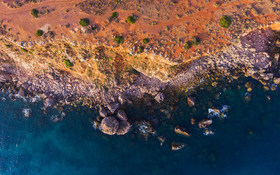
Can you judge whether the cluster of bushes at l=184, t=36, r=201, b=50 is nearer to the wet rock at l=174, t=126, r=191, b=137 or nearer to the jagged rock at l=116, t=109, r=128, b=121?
the wet rock at l=174, t=126, r=191, b=137

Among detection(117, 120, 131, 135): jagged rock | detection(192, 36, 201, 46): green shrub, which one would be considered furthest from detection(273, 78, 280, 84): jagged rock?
detection(117, 120, 131, 135): jagged rock

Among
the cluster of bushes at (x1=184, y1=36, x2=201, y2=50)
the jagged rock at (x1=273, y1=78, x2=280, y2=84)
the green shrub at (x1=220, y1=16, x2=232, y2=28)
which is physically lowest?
the jagged rock at (x1=273, y1=78, x2=280, y2=84)

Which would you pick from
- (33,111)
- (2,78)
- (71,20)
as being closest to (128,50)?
(71,20)

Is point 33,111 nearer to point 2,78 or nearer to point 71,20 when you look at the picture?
point 2,78

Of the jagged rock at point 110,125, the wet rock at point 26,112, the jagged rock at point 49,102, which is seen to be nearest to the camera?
the jagged rock at point 110,125

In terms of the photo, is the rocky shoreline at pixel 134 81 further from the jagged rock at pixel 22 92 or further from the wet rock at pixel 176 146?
the wet rock at pixel 176 146

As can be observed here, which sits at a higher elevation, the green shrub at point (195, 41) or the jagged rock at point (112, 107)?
the green shrub at point (195, 41)

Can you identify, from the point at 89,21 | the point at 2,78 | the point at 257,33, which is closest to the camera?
the point at 89,21

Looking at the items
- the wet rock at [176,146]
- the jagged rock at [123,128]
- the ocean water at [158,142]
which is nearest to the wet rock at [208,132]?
the ocean water at [158,142]
